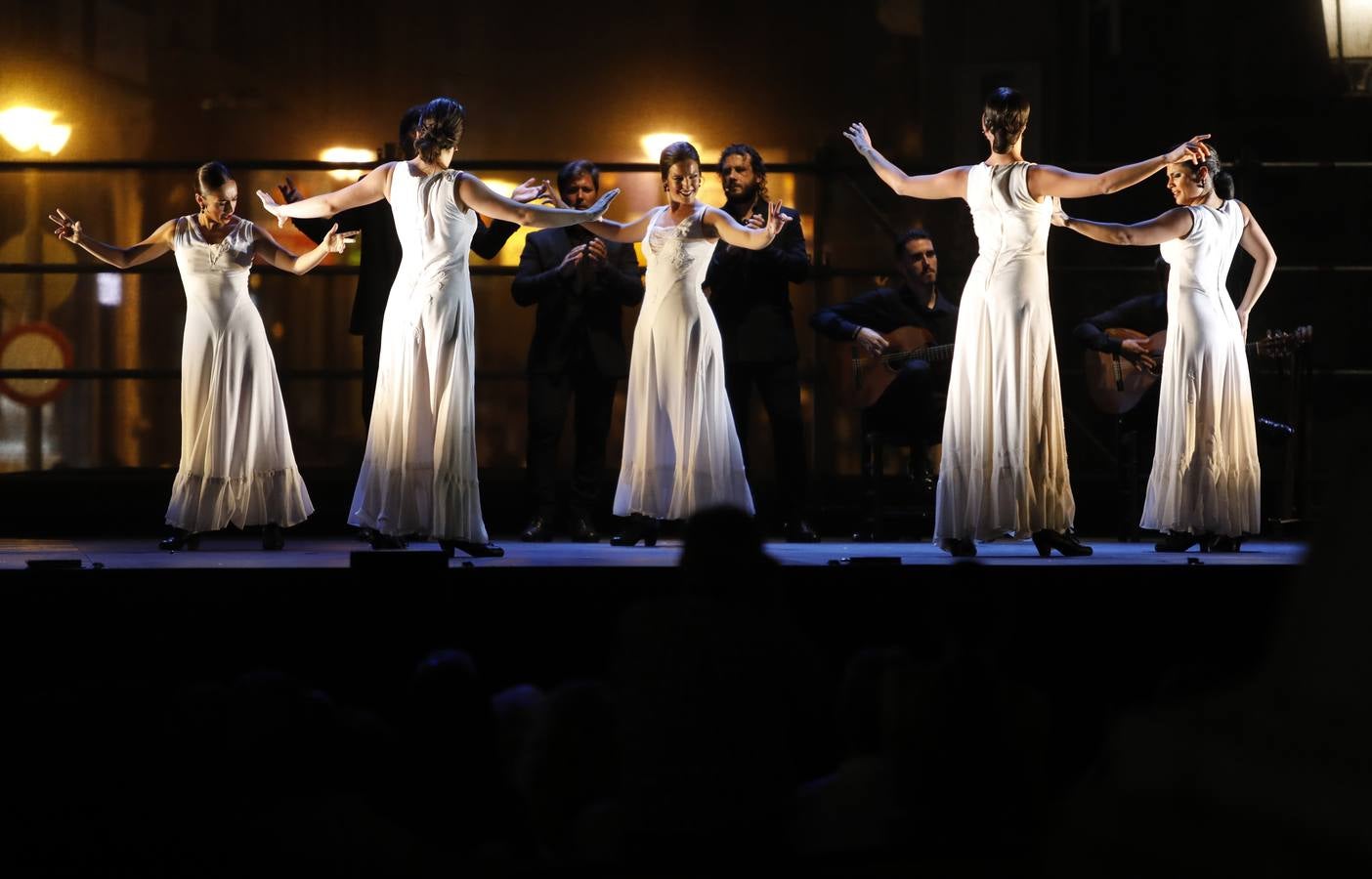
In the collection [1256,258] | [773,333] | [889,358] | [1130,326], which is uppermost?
[1256,258]

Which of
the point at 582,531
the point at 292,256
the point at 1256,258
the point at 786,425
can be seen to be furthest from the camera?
the point at 786,425

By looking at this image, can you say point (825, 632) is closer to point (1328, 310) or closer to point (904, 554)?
point (904, 554)

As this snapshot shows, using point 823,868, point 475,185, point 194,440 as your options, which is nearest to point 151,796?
point 823,868

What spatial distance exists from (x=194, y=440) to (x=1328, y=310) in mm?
7516

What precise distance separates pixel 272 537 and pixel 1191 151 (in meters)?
4.46

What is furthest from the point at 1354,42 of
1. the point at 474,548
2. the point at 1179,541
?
the point at 474,548

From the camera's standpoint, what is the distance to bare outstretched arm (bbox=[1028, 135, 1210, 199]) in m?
6.20

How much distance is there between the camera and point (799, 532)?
7.48 m

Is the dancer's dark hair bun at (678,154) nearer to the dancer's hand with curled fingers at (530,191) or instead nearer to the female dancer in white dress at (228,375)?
the dancer's hand with curled fingers at (530,191)

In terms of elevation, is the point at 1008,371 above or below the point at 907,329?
below

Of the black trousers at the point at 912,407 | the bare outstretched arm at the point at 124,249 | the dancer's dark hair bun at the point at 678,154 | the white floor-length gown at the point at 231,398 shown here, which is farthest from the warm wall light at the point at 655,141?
the bare outstretched arm at the point at 124,249

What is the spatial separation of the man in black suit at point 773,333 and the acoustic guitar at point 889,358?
1.71 feet

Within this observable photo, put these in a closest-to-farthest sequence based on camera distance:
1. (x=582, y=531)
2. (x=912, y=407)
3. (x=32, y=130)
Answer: (x=582, y=531), (x=912, y=407), (x=32, y=130)

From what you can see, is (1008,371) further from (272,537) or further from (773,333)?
(272,537)
